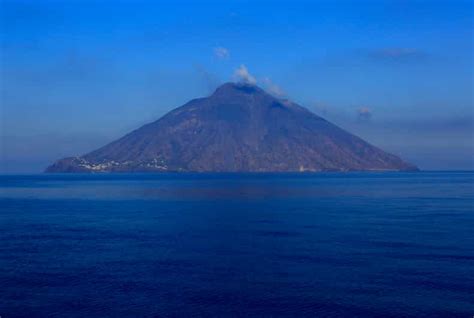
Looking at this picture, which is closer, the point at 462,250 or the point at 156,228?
the point at 462,250

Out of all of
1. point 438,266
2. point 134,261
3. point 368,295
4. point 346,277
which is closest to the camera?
point 368,295

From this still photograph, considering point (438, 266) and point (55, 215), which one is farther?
point (55, 215)

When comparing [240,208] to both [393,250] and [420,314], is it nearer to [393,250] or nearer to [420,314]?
[393,250]

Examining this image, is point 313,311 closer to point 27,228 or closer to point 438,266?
point 438,266

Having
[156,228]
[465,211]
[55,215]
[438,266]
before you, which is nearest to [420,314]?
[438,266]

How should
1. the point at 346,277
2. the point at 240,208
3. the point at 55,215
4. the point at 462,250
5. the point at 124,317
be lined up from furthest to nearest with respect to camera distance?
the point at 240,208 → the point at 55,215 → the point at 462,250 → the point at 346,277 → the point at 124,317

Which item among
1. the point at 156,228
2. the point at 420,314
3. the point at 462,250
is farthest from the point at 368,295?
the point at 156,228

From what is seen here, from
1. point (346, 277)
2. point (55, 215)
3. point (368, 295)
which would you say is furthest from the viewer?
point (55, 215)

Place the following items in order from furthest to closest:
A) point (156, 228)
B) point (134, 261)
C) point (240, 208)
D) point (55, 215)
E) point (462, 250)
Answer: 1. point (240, 208)
2. point (55, 215)
3. point (156, 228)
4. point (462, 250)
5. point (134, 261)

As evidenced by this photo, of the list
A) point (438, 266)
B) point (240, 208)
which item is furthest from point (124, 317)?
point (240, 208)
